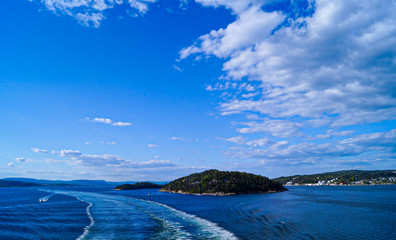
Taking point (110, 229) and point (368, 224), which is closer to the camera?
point (110, 229)

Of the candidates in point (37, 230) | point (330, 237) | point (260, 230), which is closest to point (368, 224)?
point (330, 237)

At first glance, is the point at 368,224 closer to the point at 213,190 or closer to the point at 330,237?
the point at 330,237

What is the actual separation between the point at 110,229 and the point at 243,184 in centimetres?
15251

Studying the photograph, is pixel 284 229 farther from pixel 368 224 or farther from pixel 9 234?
pixel 9 234

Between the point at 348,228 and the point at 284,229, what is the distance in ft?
36.5

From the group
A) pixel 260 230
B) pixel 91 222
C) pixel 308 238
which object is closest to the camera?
pixel 308 238

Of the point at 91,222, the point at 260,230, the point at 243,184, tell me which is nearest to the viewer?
the point at 260,230

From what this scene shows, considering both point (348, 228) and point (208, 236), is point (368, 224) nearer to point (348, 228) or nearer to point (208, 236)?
point (348, 228)

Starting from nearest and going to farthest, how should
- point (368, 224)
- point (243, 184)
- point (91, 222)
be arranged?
point (368, 224) → point (91, 222) → point (243, 184)

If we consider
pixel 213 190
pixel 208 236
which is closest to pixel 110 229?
pixel 208 236

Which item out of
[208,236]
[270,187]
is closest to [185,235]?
[208,236]

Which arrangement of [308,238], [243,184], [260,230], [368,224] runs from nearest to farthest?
[308,238], [260,230], [368,224], [243,184]

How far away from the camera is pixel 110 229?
39500 millimetres

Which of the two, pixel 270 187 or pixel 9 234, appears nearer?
pixel 9 234
